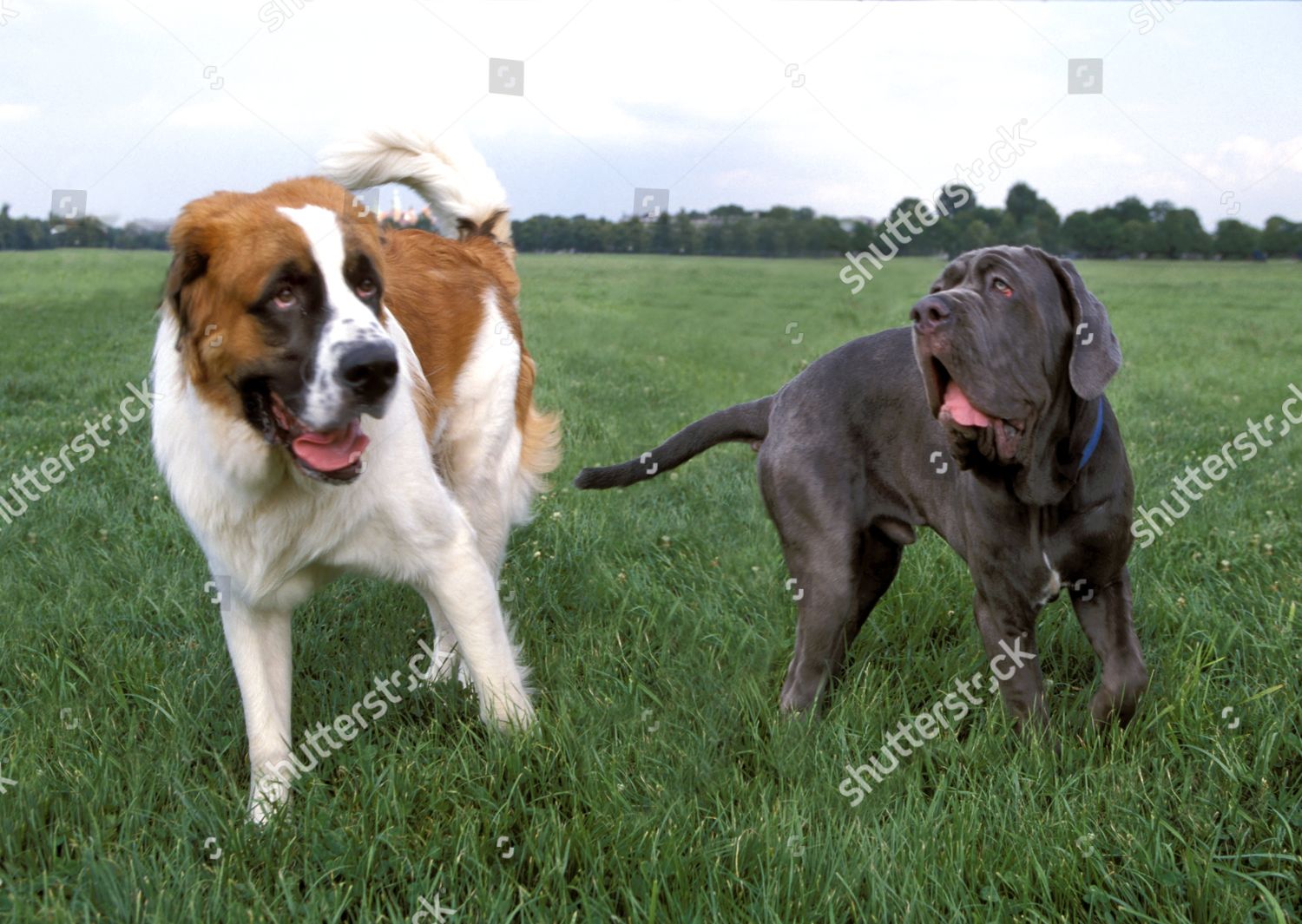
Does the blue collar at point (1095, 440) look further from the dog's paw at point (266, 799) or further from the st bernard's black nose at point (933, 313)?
the dog's paw at point (266, 799)

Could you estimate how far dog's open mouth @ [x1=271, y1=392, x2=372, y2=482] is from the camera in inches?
107

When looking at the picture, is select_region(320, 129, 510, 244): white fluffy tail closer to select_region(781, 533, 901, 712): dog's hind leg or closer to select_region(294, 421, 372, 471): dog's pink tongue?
select_region(294, 421, 372, 471): dog's pink tongue

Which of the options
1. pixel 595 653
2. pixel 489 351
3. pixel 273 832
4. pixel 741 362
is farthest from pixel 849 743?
pixel 741 362

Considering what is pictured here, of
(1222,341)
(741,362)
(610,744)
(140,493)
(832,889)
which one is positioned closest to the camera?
(832,889)

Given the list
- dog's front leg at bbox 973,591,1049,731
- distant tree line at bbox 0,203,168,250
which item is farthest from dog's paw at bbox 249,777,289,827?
dog's front leg at bbox 973,591,1049,731

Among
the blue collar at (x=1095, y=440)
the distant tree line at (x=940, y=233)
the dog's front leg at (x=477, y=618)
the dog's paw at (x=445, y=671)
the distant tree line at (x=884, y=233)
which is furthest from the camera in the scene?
the distant tree line at (x=940, y=233)

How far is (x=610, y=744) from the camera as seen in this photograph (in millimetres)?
3025

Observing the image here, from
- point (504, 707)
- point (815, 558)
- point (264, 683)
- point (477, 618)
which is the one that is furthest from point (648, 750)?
point (264, 683)

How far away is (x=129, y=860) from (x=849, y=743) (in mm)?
1916

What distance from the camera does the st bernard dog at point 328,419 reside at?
102 inches

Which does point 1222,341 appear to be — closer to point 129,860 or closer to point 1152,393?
point 1152,393

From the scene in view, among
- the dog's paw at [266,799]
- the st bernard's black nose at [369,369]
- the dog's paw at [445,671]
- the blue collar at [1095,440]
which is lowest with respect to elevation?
the dog's paw at [266,799]

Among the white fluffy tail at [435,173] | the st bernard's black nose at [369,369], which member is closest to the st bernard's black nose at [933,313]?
the st bernard's black nose at [369,369]

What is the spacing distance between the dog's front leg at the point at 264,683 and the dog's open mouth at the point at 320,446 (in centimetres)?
64
